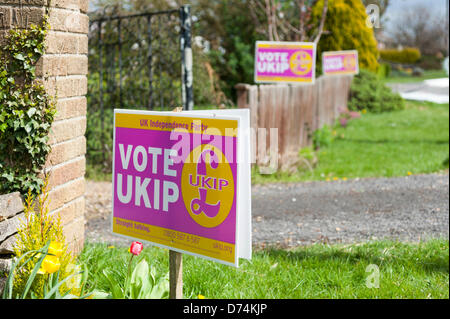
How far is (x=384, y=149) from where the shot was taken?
1019cm

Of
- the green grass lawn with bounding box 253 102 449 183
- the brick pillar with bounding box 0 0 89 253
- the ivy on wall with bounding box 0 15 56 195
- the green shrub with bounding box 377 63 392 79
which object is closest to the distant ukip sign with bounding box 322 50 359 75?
the green grass lawn with bounding box 253 102 449 183

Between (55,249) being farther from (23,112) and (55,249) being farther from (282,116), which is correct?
(282,116)

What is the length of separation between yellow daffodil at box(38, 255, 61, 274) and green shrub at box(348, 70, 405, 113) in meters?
14.0

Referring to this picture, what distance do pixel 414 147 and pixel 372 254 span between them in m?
6.64

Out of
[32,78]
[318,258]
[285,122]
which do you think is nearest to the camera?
[32,78]

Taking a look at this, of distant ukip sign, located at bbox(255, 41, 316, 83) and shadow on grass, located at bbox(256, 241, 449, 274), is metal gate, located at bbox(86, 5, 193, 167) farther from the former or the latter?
shadow on grass, located at bbox(256, 241, 449, 274)

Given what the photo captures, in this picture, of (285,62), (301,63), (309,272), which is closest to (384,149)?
(301,63)

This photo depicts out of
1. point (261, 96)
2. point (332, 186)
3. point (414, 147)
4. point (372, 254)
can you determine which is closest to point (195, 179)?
point (372, 254)

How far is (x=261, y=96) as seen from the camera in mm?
8031

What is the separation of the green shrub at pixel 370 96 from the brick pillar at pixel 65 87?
12868 mm

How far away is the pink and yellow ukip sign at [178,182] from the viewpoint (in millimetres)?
2264

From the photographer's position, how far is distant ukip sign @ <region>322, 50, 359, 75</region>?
504 inches

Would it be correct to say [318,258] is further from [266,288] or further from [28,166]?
[28,166]

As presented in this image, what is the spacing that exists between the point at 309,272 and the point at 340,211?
2321 mm
